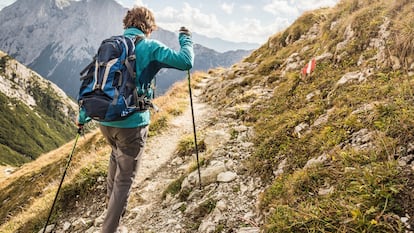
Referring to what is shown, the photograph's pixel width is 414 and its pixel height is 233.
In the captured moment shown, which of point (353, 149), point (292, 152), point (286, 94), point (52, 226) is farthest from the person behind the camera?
point (286, 94)

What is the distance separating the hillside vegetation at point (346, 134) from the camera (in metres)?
3.86

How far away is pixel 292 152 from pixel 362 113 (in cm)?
160

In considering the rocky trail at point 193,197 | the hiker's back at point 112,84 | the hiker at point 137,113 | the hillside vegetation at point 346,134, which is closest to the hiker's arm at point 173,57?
the hiker at point 137,113

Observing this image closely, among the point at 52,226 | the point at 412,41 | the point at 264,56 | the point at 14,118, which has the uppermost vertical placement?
the point at 14,118

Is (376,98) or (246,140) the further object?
(246,140)

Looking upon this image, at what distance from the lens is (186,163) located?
962 centimetres

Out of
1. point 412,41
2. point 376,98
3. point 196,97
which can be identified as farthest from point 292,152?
point 196,97

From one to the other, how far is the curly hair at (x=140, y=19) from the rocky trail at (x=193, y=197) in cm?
376

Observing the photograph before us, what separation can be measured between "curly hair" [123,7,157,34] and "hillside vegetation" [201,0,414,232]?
383 cm

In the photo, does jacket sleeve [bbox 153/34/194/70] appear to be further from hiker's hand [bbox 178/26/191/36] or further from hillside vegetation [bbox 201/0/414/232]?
hillside vegetation [bbox 201/0/414/232]

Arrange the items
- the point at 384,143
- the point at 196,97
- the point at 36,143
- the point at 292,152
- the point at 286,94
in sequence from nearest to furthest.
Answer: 1. the point at 384,143
2. the point at 292,152
3. the point at 286,94
4. the point at 196,97
5. the point at 36,143

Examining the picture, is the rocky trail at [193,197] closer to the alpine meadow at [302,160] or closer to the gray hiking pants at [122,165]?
the alpine meadow at [302,160]

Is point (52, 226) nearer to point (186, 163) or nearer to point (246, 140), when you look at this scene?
point (186, 163)

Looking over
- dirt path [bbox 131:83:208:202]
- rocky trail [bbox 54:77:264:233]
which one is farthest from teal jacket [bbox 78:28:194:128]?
dirt path [bbox 131:83:208:202]
